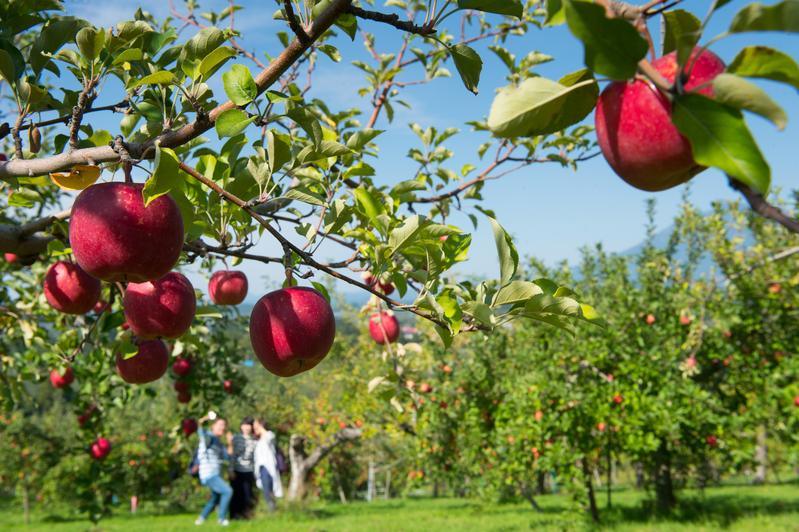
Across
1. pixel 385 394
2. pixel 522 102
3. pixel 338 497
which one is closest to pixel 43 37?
pixel 522 102

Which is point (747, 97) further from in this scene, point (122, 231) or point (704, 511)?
point (704, 511)

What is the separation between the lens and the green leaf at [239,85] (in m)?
1.20

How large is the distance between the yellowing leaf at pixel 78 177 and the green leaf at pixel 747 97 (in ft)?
3.80

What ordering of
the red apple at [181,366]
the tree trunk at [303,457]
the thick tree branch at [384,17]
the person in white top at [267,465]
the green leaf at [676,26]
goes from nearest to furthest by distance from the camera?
1. the green leaf at [676,26]
2. the thick tree branch at [384,17]
3. the red apple at [181,366]
4. the person in white top at [267,465]
5. the tree trunk at [303,457]

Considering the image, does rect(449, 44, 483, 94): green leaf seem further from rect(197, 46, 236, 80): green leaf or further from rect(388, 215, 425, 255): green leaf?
rect(197, 46, 236, 80): green leaf

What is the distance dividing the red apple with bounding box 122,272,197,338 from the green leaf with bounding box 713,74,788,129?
1.48m

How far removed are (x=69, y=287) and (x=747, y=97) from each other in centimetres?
217

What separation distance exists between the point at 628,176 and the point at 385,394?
176cm

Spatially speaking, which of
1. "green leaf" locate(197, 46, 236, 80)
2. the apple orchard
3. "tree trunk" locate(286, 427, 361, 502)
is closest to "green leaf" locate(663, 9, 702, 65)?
the apple orchard

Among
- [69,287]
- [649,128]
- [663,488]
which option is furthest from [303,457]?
[649,128]

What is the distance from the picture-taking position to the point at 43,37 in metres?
1.53

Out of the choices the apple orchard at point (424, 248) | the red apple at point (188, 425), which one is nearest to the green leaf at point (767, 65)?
the apple orchard at point (424, 248)

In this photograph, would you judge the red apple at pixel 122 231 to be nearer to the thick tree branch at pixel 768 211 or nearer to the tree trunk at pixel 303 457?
the thick tree branch at pixel 768 211

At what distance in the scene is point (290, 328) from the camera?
4.69ft
